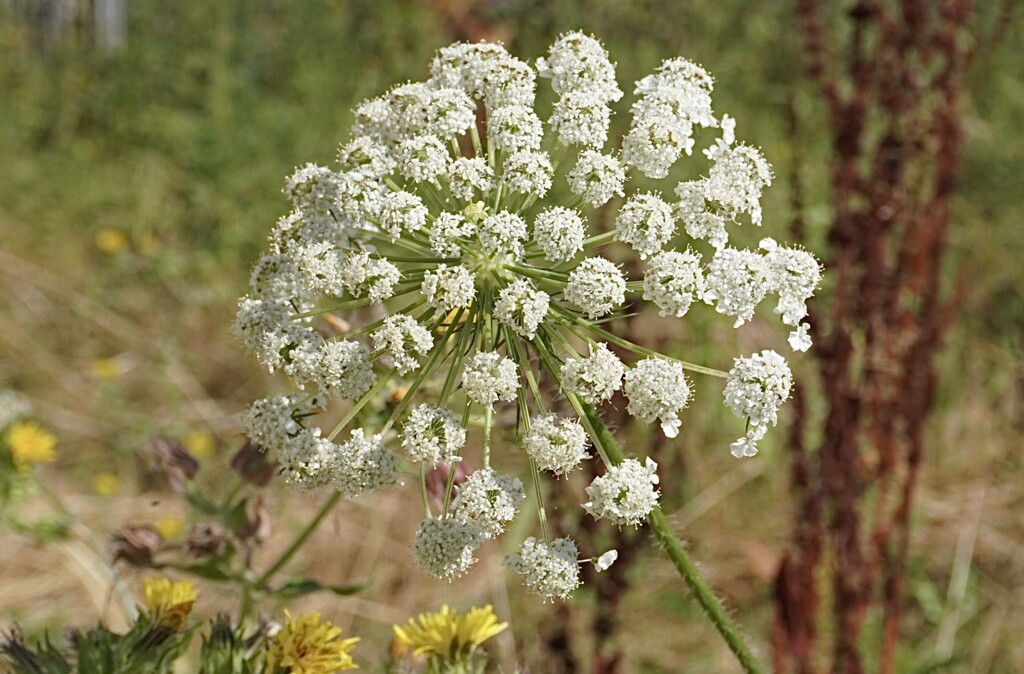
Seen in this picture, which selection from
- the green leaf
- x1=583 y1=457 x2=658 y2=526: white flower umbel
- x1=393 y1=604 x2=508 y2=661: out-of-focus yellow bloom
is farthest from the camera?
the green leaf

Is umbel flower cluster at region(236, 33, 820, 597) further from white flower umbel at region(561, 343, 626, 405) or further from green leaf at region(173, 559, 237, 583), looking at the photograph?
green leaf at region(173, 559, 237, 583)

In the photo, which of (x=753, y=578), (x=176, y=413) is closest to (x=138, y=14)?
(x=176, y=413)

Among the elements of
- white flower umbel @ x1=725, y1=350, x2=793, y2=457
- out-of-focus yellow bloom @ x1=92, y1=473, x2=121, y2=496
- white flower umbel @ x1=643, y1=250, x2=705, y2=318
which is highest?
out-of-focus yellow bloom @ x1=92, y1=473, x2=121, y2=496

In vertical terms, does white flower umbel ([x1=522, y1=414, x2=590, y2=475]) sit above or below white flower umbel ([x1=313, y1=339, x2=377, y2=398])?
below

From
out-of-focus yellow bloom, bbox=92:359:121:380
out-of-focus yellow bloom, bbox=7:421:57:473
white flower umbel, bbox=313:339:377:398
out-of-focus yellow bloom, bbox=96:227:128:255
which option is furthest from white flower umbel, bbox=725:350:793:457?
out-of-focus yellow bloom, bbox=96:227:128:255

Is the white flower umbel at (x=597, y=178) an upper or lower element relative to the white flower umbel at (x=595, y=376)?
upper

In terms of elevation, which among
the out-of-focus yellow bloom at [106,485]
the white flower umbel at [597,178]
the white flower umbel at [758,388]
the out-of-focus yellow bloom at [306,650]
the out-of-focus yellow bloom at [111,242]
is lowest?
the out-of-focus yellow bloom at [306,650]

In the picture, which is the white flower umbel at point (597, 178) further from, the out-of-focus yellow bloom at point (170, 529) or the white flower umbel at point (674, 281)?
the out-of-focus yellow bloom at point (170, 529)

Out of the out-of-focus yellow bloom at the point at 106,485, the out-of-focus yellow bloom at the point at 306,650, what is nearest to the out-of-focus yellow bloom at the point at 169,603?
the out-of-focus yellow bloom at the point at 306,650
